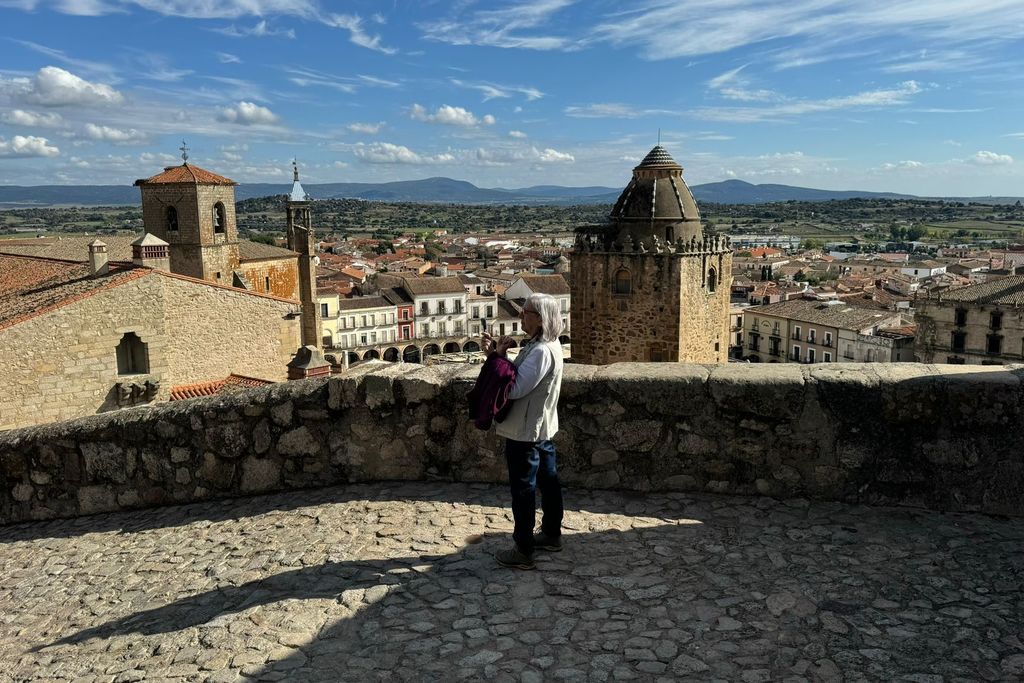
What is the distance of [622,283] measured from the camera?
2375 cm

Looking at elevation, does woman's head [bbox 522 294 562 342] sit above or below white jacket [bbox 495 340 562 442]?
above

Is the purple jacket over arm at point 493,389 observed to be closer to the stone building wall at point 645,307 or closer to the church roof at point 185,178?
the stone building wall at point 645,307

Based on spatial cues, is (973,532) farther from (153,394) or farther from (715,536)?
(153,394)

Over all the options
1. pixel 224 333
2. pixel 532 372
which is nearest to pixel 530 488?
pixel 532 372

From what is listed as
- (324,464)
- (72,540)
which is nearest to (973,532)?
(324,464)

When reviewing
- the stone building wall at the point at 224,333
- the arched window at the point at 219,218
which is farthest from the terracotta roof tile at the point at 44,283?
the arched window at the point at 219,218

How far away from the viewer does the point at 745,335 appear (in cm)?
5606

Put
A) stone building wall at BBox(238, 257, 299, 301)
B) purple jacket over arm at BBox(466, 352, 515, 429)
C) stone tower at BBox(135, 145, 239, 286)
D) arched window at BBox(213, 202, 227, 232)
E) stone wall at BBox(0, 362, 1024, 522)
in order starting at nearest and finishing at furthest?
1. purple jacket over arm at BBox(466, 352, 515, 429)
2. stone wall at BBox(0, 362, 1024, 522)
3. stone tower at BBox(135, 145, 239, 286)
4. arched window at BBox(213, 202, 227, 232)
5. stone building wall at BBox(238, 257, 299, 301)

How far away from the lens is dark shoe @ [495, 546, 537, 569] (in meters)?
A: 3.95

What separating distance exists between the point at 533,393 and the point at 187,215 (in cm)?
2600

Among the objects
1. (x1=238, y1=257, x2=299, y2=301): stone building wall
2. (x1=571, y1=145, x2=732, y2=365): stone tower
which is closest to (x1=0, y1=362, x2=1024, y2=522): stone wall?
(x1=571, y1=145, x2=732, y2=365): stone tower

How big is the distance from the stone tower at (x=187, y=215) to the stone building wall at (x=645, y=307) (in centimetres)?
1258

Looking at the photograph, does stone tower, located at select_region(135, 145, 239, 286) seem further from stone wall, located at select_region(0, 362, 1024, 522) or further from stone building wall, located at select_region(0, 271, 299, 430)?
stone wall, located at select_region(0, 362, 1024, 522)

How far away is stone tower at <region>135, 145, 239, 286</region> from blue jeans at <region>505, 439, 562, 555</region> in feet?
83.2
